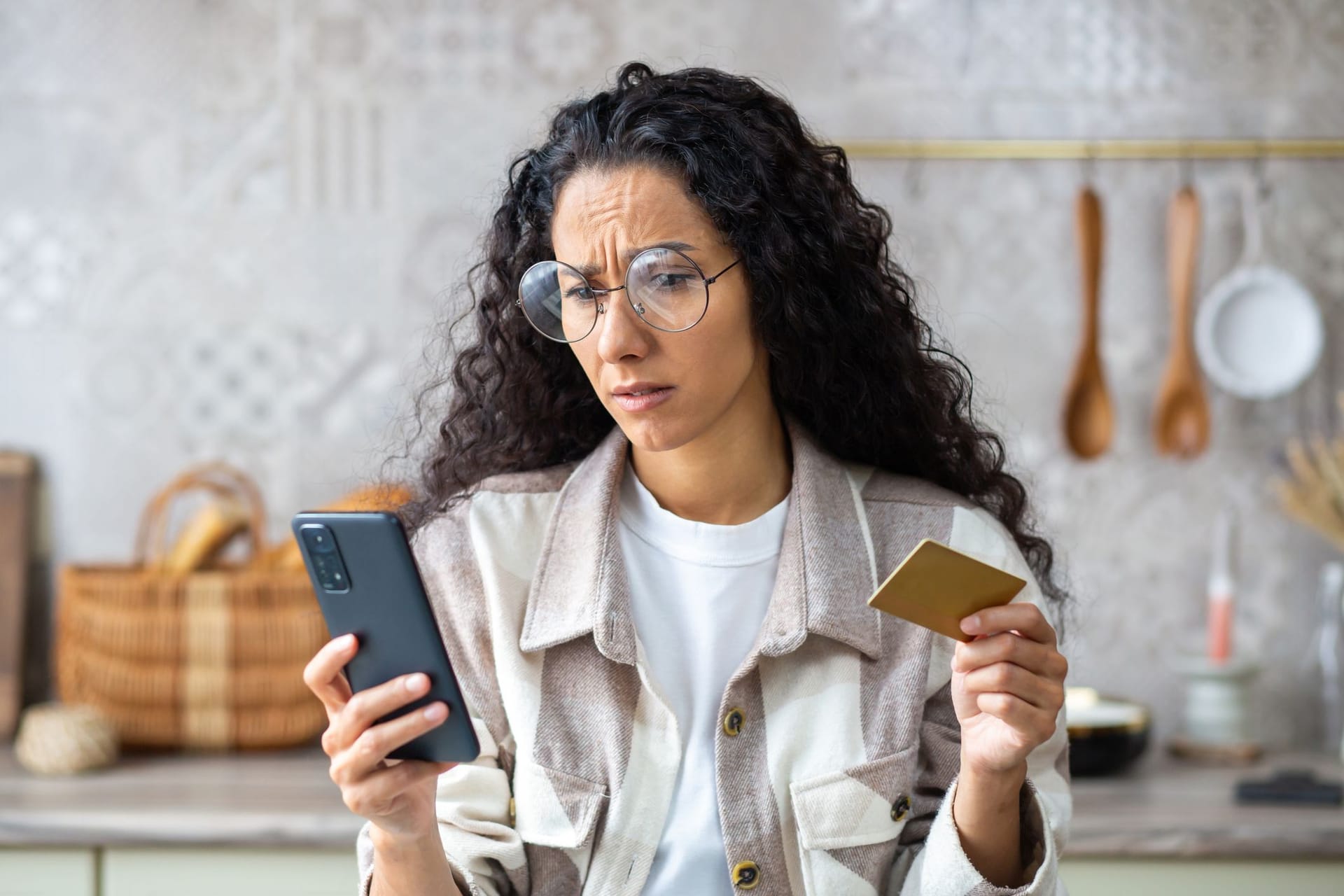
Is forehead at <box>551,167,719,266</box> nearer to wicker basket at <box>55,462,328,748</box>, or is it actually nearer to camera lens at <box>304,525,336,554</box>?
camera lens at <box>304,525,336,554</box>

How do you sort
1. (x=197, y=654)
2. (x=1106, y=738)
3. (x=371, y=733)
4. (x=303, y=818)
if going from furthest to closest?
(x=197, y=654)
(x=1106, y=738)
(x=303, y=818)
(x=371, y=733)

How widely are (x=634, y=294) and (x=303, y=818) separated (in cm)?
96

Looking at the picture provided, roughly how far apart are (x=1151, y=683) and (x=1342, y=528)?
1.28 ft

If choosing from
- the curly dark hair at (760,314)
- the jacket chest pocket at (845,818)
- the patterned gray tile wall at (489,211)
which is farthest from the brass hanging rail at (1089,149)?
the jacket chest pocket at (845,818)

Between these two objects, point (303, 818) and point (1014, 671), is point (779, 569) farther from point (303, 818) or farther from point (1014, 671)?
point (303, 818)

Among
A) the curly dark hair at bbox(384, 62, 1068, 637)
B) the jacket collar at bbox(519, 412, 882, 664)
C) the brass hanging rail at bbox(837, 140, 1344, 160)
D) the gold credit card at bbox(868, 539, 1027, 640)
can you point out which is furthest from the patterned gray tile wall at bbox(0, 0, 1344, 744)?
the gold credit card at bbox(868, 539, 1027, 640)

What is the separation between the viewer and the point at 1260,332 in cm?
221

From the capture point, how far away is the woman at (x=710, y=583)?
121 cm

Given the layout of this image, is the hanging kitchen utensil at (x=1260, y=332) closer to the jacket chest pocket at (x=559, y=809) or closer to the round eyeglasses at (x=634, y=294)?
the round eyeglasses at (x=634, y=294)

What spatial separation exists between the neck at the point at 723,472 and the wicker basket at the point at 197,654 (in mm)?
892

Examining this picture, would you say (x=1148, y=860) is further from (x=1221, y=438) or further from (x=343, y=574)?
(x=343, y=574)

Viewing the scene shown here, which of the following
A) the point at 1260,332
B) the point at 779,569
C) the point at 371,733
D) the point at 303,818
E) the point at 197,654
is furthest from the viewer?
the point at 1260,332

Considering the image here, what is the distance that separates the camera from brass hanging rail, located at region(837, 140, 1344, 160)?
2.22 m

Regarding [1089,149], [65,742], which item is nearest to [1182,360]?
[1089,149]
